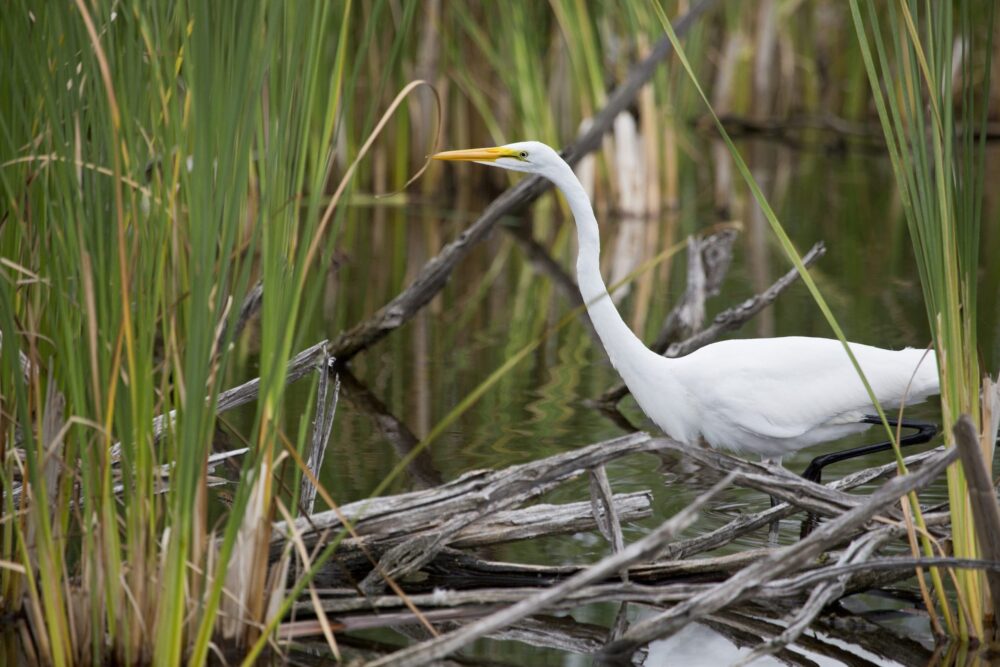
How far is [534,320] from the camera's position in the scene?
566cm

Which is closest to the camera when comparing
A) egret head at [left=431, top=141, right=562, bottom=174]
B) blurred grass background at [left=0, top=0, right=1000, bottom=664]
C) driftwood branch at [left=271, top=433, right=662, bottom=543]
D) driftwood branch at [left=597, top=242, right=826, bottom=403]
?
blurred grass background at [left=0, top=0, right=1000, bottom=664]

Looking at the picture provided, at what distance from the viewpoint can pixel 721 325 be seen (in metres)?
3.85

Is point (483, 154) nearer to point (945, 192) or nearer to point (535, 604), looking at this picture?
point (945, 192)

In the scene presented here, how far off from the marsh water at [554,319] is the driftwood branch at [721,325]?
0.10 meters

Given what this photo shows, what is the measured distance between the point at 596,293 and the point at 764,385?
0.49 m

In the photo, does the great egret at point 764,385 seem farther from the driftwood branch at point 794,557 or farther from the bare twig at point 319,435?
the driftwood branch at point 794,557

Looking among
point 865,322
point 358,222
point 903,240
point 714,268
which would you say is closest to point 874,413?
point 714,268

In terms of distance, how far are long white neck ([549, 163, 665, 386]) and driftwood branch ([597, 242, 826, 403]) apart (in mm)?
695

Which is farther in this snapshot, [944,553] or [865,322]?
[865,322]

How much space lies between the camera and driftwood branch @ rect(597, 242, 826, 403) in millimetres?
3727

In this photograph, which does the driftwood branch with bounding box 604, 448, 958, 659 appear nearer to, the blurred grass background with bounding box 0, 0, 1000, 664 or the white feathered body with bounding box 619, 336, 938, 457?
the blurred grass background with bounding box 0, 0, 1000, 664

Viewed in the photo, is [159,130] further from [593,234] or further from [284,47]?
[593,234]

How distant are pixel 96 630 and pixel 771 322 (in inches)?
149

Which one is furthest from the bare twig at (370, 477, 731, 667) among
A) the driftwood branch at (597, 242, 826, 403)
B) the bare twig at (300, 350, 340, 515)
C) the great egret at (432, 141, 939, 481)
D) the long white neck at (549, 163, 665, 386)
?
the driftwood branch at (597, 242, 826, 403)
